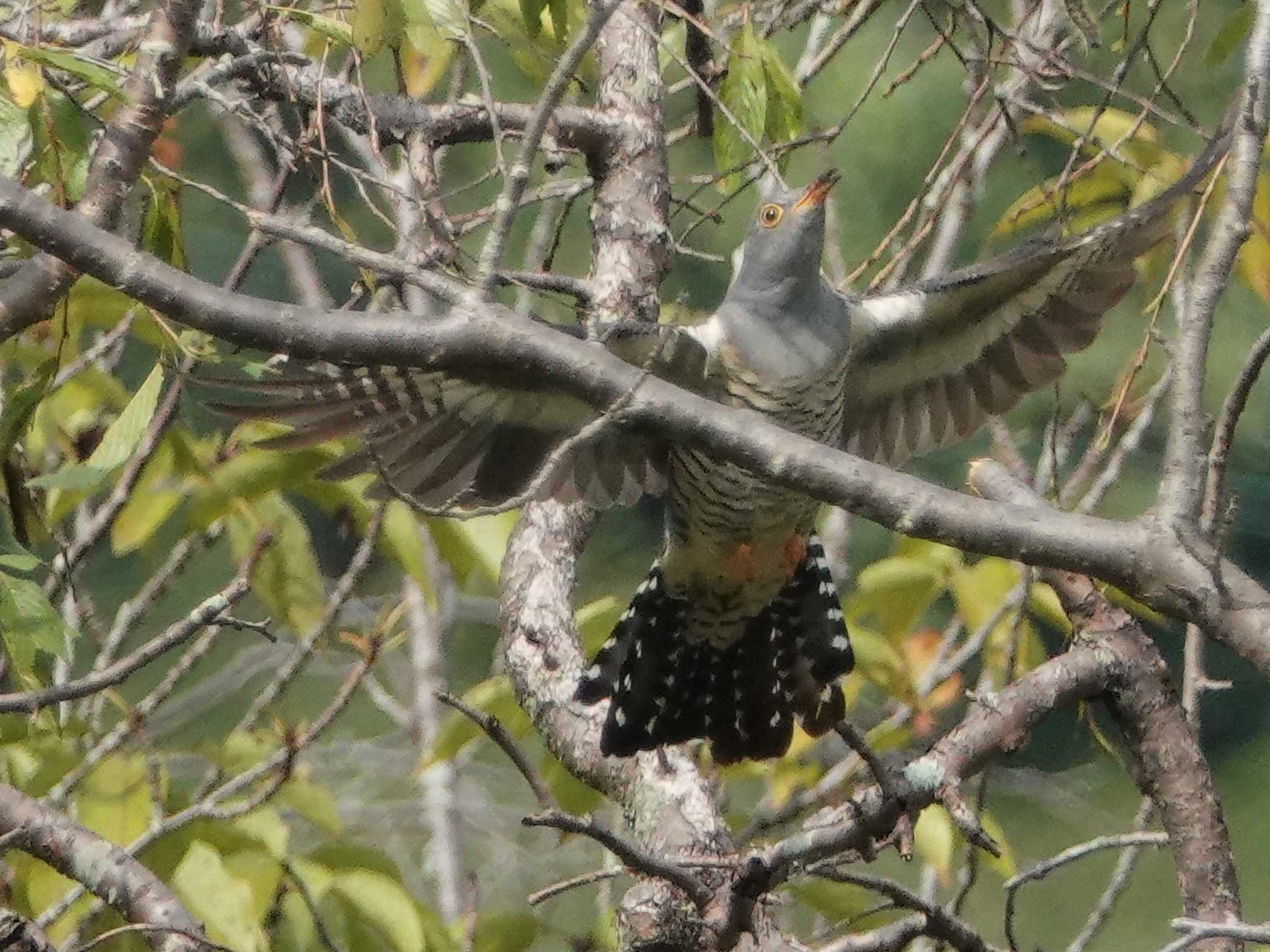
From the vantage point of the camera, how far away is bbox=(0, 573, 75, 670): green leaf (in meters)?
1.46

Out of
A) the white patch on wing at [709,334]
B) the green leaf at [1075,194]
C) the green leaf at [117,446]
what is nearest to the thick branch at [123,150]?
the green leaf at [117,446]

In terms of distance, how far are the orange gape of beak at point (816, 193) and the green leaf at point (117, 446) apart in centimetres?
115

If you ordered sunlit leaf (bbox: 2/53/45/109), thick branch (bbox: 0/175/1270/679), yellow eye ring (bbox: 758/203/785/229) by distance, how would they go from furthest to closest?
yellow eye ring (bbox: 758/203/785/229) < sunlit leaf (bbox: 2/53/45/109) < thick branch (bbox: 0/175/1270/679)

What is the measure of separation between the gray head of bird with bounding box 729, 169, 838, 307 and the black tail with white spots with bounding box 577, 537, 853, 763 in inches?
18.8

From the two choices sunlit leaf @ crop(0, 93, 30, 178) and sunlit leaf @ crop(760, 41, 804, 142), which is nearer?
sunlit leaf @ crop(0, 93, 30, 178)

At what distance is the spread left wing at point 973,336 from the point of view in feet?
7.47

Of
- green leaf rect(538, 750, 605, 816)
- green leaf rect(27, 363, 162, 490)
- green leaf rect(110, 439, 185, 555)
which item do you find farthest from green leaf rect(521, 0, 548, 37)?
green leaf rect(538, 750, 605, 816)

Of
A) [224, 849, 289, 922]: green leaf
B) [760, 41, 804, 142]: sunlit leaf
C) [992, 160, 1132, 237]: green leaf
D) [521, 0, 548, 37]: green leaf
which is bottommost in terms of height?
[224, 849, 289, 922]: green leaf

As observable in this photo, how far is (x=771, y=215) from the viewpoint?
2.38m

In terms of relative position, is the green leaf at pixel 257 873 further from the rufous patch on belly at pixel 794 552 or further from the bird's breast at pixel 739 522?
the rufous patch on belly at pixel 794 552

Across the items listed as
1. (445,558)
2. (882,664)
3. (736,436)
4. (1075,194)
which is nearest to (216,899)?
(445,558)

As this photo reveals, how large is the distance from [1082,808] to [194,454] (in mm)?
2874

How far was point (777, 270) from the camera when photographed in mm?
2320

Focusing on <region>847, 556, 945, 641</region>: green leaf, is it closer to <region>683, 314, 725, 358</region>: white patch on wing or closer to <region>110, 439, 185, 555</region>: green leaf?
<region>683, 314, 725, 358</region>: white patch on wing
